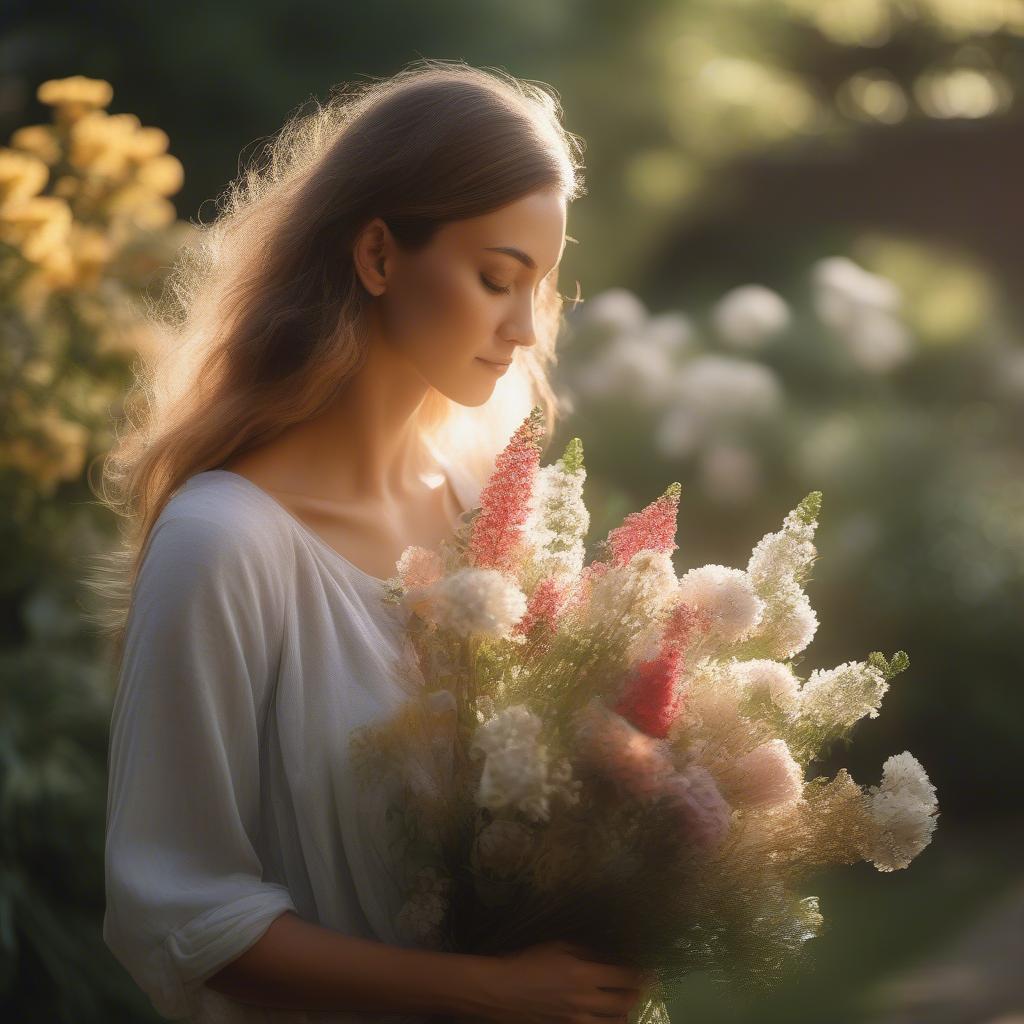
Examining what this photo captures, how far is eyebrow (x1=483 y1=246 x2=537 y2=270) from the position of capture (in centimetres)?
161

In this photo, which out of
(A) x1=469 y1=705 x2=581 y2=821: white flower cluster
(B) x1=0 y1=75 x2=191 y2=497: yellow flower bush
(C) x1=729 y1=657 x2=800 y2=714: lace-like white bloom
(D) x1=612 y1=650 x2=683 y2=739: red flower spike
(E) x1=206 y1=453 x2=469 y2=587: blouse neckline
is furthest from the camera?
(B) x1=0 y1=75 x2=191 y2=497: yellow flower bush

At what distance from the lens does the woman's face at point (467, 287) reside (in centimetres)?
161

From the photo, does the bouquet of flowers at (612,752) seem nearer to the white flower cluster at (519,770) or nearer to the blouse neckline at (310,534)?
the white flower cluster at (519,770)

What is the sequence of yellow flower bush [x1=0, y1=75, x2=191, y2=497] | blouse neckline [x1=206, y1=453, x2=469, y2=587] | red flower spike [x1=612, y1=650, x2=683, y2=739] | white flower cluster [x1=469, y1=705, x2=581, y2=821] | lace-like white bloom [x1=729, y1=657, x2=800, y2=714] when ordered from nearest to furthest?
white flower cluster [x1=469, y1=705, x2=581, y2=821]
red flower spike [x1=612, y1=650, x2=683, y2=739]
lace-like white bloom [x1=729, y1=657, x2=800, y2=714]
blouse neckline [x1=206, y1=453, x2=469, y2=587]
yellow flower bush [x1=0, y1=75, x2=191, y2=497]

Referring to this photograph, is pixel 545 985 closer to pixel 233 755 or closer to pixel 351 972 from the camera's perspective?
pixel 351 972

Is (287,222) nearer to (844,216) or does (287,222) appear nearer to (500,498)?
(500,498)

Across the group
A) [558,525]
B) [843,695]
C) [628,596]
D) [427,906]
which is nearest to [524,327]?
[558,525]

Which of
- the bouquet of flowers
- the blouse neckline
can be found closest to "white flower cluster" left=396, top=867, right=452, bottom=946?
the bouquet of flowers

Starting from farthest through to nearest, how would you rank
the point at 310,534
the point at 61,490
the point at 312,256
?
1. the point at 61,490
2. the point at 312,256
3. the point at 310,534

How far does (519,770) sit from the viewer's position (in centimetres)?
122

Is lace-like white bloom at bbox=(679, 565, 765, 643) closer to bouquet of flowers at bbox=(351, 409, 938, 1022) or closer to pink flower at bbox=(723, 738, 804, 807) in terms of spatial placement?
bouquet of flowers at bbox=(351, 409, 938, 1022)

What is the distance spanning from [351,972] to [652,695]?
404 millimetres

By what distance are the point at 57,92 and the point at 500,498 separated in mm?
2082

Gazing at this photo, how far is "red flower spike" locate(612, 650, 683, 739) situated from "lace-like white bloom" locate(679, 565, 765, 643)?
0.33 ft
